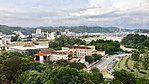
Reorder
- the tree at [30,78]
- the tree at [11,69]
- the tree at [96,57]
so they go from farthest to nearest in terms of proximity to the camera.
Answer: the tree at [96,57] < the tree at [11,69] < the tree at [30,78]

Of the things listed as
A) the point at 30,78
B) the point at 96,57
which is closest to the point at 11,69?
the point at 30,78

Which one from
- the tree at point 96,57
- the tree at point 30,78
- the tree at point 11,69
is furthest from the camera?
the tree at point 96,57

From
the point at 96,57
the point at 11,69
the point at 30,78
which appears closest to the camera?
the point at 30,78

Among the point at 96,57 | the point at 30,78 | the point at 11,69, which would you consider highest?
the point at 30,78

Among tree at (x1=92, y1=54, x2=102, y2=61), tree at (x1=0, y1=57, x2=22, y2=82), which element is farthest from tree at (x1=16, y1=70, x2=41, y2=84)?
tree at (x1=92, y1=54, x2=102, y2=61)

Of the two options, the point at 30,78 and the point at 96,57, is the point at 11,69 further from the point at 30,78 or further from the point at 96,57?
the point at 96,57

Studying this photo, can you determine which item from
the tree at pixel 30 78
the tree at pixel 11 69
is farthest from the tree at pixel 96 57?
the tree at pixel 30 78

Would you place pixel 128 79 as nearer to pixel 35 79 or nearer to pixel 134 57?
pixel 35 79

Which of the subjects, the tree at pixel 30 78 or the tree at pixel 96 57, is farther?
the tree at pixel 96 57

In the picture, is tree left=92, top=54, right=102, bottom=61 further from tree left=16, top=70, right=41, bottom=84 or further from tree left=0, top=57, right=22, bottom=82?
tree left=16, top=70, right=41, bottom=84

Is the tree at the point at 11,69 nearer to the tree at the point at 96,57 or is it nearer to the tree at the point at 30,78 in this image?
the tree at the point at 30,78

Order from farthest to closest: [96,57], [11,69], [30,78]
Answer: [96,57]
[11,69]
[30,78]

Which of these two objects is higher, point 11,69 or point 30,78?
point 30,78
